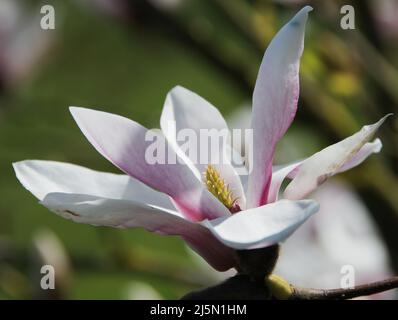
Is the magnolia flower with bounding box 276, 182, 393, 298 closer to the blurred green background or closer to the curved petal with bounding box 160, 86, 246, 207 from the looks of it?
the blurred green background

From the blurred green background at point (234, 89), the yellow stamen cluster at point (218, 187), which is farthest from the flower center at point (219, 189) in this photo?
the blurred green background at point (234, 89)

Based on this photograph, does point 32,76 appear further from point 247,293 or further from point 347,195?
point 247,293

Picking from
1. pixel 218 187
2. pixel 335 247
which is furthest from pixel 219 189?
pixel 335 247

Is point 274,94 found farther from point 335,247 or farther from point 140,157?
point 335,247

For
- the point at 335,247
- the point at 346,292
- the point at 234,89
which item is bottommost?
the point at 346,292

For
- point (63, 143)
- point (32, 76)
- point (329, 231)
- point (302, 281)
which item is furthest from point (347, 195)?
point (32, 76)

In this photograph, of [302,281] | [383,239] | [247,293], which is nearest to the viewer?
[247,293]
